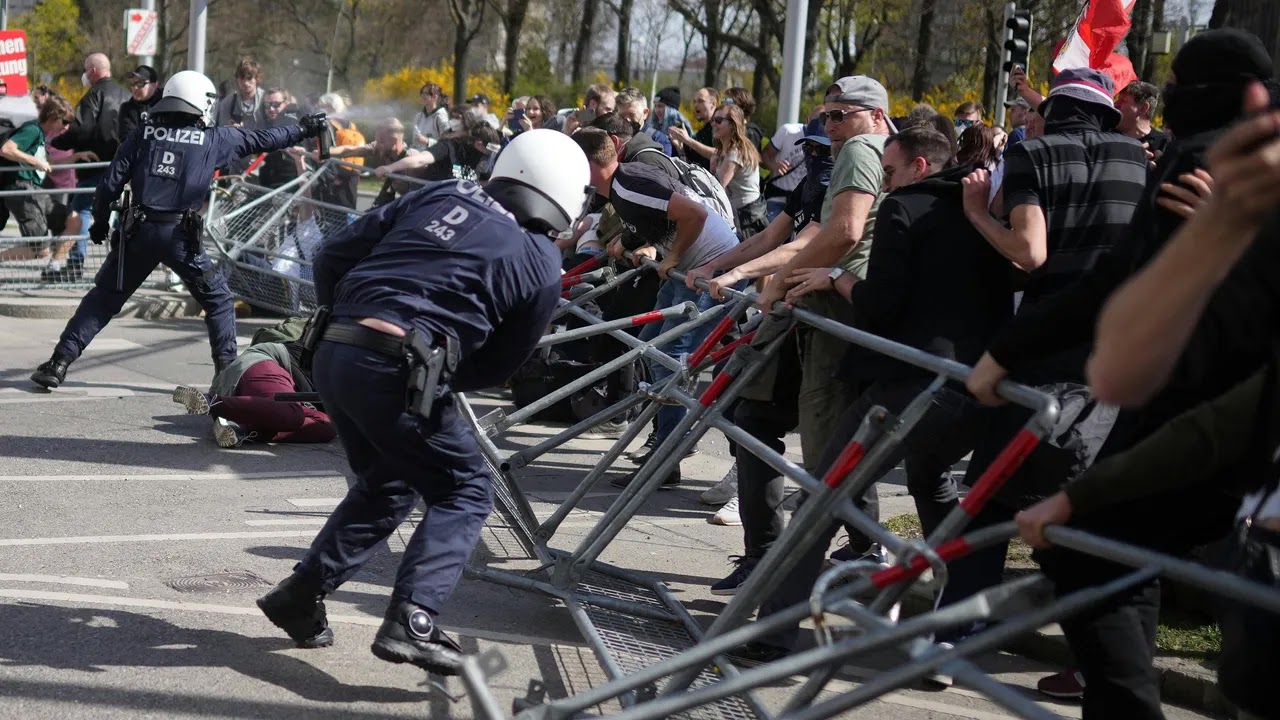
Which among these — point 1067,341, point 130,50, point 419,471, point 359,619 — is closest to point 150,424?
point 359,619

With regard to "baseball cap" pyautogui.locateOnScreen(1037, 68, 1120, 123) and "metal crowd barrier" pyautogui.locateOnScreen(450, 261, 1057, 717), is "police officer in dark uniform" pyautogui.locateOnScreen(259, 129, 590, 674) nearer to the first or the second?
"metal crowd barrier" pyautogui.locateOnScreen(450, 261, 1057, 717)

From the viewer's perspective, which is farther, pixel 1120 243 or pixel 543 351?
pixel 543 351

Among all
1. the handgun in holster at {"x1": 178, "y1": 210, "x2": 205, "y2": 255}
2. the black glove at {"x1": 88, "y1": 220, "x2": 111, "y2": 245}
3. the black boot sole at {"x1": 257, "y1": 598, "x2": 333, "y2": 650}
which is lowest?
the black boot sole at {"x1": 257, "y1": 598, "x2": 333, "y2": 650}

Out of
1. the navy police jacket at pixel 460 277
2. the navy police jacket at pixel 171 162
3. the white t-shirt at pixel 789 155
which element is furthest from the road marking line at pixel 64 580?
the white t-shirt at pixel 789 155

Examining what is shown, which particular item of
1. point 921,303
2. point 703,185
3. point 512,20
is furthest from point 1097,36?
point 512,20

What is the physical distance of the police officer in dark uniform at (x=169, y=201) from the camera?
28.1 feet

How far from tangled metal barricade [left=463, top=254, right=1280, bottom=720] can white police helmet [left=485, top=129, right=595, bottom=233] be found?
0.78m

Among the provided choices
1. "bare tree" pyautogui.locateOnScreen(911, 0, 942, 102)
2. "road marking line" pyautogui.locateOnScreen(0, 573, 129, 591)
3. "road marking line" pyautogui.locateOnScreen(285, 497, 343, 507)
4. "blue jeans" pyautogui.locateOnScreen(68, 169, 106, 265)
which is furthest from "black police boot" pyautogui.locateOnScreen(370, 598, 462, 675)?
"bare tree" pyautogui.locateOnScreen(911, 0, 942, 102)

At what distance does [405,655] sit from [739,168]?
265 inches

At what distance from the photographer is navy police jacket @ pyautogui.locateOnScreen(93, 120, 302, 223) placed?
8547 millimetres

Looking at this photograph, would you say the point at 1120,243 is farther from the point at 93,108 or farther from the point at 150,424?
the point at 93,108

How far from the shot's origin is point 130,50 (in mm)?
18891

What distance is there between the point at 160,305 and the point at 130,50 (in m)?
8.00

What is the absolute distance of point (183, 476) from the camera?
6.90m
